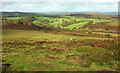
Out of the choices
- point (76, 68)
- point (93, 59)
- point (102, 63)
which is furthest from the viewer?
point (93, 59)

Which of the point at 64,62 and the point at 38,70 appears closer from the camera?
the point at 38,70

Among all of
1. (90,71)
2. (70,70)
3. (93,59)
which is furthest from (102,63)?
(70,70)

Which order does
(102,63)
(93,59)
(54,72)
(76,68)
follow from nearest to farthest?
(54,72) → (76,68) → (102,63) → (93,59)

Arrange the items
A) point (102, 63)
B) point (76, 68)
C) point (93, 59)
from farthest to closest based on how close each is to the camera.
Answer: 1. point (93, 59)
2. point (102, 63)
3. point (76, 68)

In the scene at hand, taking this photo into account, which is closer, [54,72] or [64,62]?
[54,72]

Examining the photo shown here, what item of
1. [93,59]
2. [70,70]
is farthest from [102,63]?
[70,70]

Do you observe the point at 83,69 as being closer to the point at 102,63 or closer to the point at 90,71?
the point at 90,71

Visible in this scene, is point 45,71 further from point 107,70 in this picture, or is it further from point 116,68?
point 116,68

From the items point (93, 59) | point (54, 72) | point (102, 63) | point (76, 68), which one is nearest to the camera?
point (54, 72)
